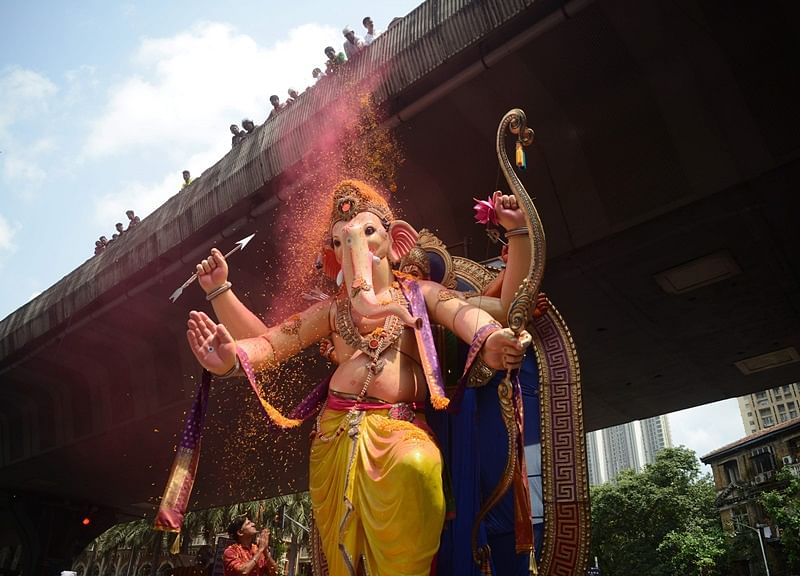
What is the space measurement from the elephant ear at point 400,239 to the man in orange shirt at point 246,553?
3895 millimetres

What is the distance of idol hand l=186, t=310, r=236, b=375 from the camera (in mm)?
3543

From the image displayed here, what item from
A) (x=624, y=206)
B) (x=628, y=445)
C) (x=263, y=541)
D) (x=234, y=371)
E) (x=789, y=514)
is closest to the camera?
(x=234, y=371)

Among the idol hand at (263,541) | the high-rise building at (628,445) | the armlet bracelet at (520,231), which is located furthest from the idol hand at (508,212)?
the high-rise building at (628,445)

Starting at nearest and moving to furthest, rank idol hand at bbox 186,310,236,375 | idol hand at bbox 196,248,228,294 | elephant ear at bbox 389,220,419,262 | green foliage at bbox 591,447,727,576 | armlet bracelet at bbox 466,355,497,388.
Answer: armlet bracelet at bbox 466,355,497,388, idol hand at bbox 186,310,236,375, idol hand at bbox 196,248,228,294, elephant ear at bbox 389,220,419,262, green foliage at bbox 591,447,727,576

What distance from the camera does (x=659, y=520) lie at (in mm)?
30547

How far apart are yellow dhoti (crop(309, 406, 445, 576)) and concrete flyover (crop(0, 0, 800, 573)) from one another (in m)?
2.76

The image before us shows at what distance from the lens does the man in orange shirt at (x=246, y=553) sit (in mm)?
6230

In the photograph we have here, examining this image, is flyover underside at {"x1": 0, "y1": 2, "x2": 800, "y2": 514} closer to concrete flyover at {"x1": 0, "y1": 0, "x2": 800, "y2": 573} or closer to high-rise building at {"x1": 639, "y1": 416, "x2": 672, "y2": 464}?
concrete flyover at {"x1": 0, "y1": 0, "x2": 800, "y2": 573}

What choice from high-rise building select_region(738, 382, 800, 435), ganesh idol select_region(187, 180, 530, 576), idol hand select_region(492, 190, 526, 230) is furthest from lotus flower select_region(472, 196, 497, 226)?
high-rise building select_region(738, 382, 800, 435)

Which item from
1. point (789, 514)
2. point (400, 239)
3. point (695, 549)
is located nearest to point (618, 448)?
point (695, 549)

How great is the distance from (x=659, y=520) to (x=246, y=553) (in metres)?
29.2

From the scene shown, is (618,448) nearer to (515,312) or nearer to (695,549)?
(695,549)

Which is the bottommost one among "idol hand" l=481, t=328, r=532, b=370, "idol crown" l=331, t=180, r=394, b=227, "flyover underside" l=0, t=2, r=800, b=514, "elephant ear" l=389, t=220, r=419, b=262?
"idol hand" l=481, t=328, r=532, b=370

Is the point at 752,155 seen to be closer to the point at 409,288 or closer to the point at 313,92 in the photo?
the point at 409,288
